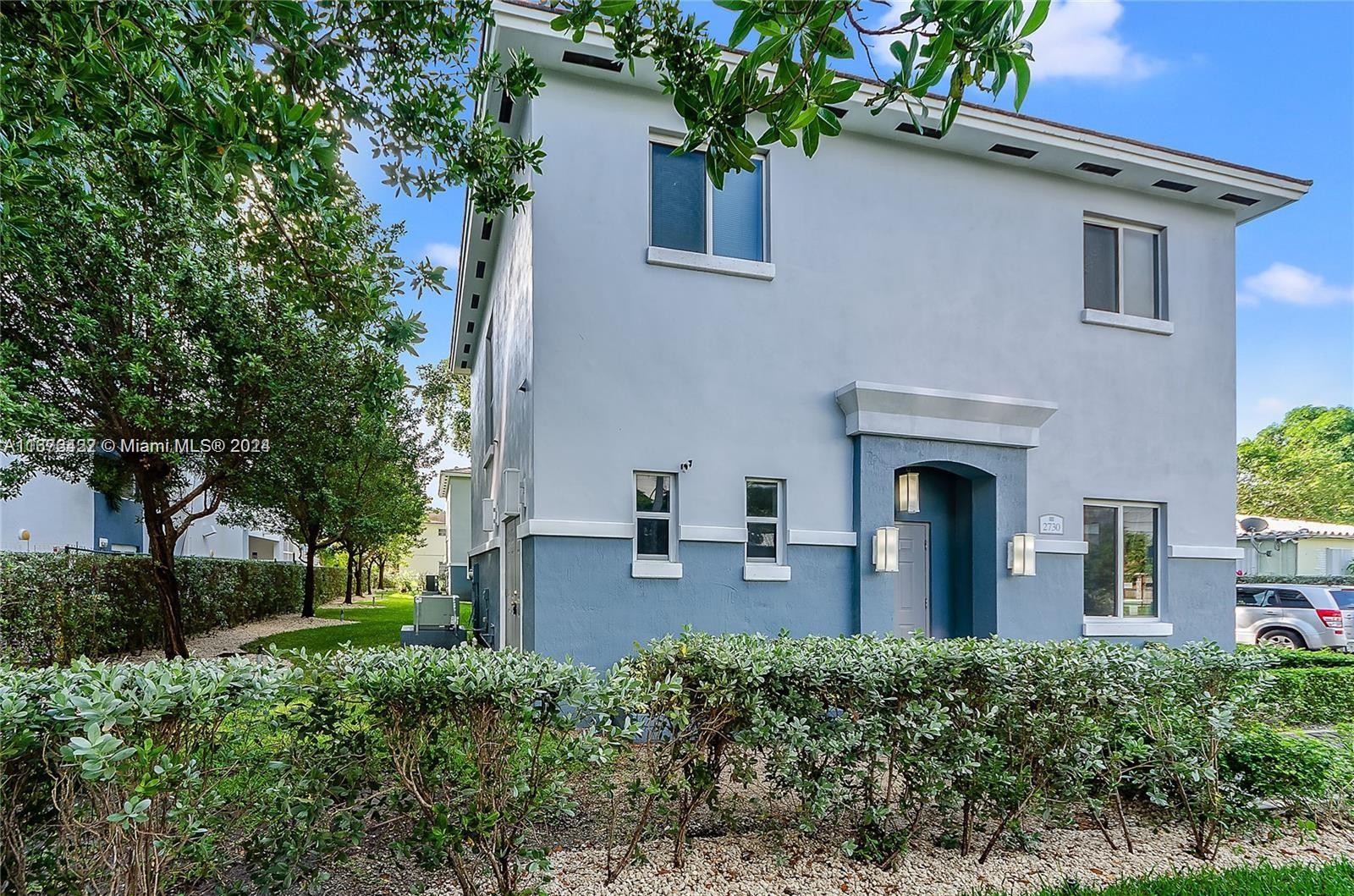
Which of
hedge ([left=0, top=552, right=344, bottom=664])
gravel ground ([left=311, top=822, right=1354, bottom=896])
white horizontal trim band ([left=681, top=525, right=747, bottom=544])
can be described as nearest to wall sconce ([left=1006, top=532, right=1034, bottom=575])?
white horizontal trim band ([left=681, top=525, right=747, bottom=544])

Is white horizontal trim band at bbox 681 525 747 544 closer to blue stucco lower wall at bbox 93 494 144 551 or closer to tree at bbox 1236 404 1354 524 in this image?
blue stucco lower wall at bbox 93 494 144 551

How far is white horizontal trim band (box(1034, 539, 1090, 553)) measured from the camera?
8.15m

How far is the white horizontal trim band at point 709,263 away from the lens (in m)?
7.12

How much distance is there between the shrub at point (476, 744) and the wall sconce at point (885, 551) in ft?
15.6

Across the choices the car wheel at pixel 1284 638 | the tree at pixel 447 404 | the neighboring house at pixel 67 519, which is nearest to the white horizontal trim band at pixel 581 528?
the neighboring house at pixel 67 519

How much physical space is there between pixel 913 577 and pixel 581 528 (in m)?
4.38

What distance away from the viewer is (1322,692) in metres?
8.34

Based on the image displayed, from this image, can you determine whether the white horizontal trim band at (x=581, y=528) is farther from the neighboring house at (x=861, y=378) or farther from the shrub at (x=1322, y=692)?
the shrub at (x=1322, y=692)

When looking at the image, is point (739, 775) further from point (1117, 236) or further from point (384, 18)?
point (1117, 236)

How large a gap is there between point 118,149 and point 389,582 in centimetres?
5036

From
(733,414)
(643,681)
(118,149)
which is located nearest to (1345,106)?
(733,414)

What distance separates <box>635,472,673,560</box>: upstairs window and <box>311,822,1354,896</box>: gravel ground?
3.19 metres

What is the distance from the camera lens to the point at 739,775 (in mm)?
3756

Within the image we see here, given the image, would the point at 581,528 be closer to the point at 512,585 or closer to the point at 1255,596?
the point at 512,585
